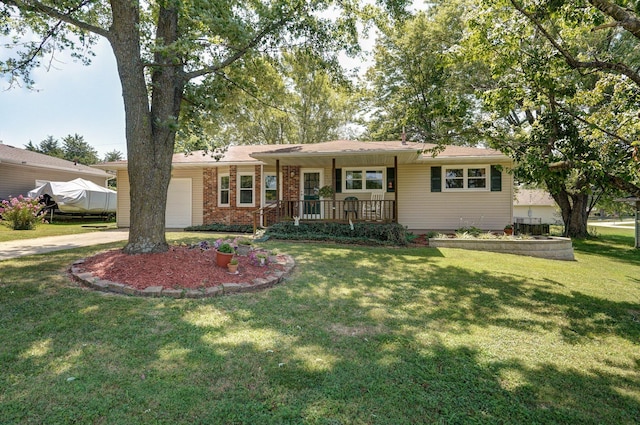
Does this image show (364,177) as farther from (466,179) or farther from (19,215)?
(19,215)

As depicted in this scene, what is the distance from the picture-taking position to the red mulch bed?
14.6 feet

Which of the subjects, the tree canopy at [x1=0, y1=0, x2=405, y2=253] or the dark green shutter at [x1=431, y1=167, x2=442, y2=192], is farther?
the dark green shutter at [x1=431, y1=167, x2=442, y2=192]

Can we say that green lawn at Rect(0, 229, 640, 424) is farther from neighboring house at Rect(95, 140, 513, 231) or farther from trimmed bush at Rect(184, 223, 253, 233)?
trimmed bush at Rect(184, 223, 253, 233)

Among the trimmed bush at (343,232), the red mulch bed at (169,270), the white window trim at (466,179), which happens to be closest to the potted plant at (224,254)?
the red mulch bed at (169,270)

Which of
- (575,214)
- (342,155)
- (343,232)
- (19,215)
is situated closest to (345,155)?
(342,155)

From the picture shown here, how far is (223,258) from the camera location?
519 cm

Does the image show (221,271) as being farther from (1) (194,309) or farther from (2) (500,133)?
(2) (500,133)

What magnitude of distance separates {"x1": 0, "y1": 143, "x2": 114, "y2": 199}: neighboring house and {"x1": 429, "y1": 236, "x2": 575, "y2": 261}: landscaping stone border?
69.5 ft

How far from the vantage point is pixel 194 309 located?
371 centimetres

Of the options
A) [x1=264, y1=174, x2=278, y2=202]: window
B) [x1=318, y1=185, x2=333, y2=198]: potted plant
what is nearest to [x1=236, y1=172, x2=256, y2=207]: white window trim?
[x1=264, y1=174, x2=278, y2=202]: window

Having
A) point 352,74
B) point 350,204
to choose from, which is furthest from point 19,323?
point 350,204

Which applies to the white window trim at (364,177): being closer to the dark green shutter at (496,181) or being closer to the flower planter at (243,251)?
the dark green shutter at (496,181)

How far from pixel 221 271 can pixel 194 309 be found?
53.7 inches

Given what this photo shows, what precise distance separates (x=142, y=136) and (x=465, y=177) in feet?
37.2
